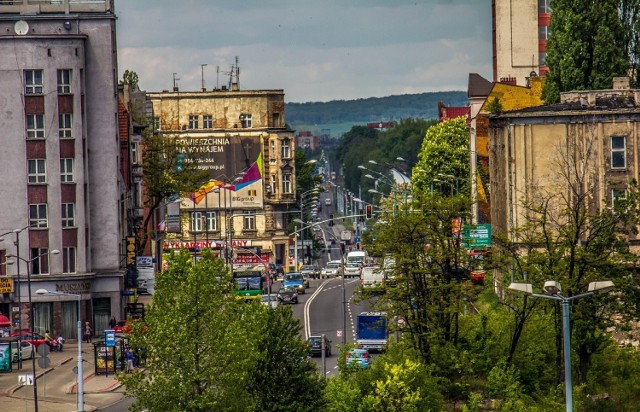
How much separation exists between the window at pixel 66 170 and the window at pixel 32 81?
434 centimetres

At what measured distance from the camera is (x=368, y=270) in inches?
4995

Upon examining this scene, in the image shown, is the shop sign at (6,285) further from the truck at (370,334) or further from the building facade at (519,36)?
the building facade at (519,36)

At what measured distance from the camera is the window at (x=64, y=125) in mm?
109875

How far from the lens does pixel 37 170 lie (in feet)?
360

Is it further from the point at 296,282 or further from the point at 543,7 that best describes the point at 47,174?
the point at 543,7

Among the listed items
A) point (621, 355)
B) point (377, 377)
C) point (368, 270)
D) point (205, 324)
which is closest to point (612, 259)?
point (621, 355)

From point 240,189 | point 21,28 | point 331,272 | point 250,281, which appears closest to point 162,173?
point 250,281

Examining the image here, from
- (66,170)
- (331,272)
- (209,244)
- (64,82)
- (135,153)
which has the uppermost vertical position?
(64,82)

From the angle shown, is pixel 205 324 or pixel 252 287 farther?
pixel 252 287

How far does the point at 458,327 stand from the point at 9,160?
42.6 m

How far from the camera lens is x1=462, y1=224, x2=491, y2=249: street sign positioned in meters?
81.7

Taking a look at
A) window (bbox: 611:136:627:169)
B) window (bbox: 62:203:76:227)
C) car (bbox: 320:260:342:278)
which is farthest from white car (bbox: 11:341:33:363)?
car (bbox: 320:260:342:278)

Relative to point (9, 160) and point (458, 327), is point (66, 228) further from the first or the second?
point (458, 327)

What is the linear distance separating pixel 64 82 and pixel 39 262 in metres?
10.7
